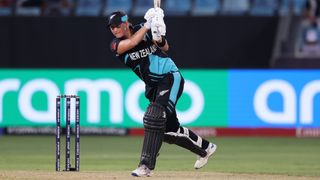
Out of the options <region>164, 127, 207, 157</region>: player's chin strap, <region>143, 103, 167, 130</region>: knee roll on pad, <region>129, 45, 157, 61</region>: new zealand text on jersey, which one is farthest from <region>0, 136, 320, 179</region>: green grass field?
<region>129, 45, 157, 61</region>: new zealand text on jersey

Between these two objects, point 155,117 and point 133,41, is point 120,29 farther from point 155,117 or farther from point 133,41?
point 155,117

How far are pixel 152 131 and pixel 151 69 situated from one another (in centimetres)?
68

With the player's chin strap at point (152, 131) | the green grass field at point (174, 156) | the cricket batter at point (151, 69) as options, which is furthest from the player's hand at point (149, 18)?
the green grass field at point (174, 156)

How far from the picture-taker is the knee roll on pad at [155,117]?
10441 mm

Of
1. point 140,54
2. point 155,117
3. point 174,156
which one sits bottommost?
point 174,156

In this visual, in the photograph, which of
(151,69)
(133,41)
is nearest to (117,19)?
(133,41)

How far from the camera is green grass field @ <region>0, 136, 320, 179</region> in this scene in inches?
512

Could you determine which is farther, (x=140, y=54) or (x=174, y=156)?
(x=174, y=156)

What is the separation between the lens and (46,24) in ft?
65.5

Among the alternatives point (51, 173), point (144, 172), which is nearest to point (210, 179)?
point (144, 172)

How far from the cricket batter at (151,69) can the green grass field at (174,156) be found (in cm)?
72

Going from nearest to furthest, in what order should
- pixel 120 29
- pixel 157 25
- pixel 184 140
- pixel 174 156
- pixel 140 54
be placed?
pixel 157 25 → pixel 120 29 → pixel 140 54 → pixel 184 140 → pixel 174 156

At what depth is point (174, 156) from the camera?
15727mm

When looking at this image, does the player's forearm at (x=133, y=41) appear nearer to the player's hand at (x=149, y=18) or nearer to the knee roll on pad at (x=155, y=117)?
the player's hand at (x=149, y=18)
